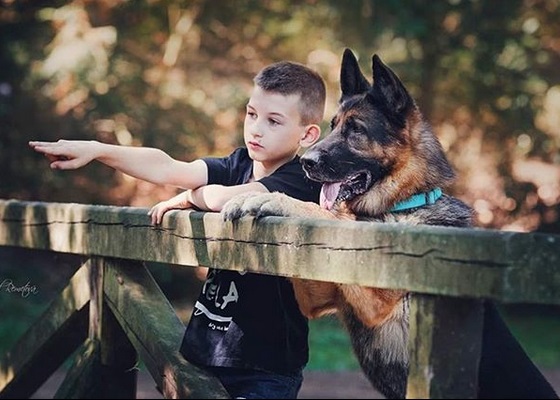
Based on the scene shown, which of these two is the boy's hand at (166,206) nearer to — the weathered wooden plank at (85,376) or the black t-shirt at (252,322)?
the black t-shirt at (252,322)

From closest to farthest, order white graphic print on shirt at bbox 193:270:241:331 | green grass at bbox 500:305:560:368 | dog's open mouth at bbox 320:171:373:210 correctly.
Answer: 1. white graphic print on shirt at bbox 193:270:241:331
2. dog's open mouth at bbox 320:171:373:210
3. green grass at bbox 500:305:560:368

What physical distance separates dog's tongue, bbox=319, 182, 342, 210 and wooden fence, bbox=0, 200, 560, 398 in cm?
70

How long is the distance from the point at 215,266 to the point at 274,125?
81cm

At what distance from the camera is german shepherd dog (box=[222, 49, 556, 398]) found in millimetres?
3553

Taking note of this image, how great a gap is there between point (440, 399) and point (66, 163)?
5.81 ft

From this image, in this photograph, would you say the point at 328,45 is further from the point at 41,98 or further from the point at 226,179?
the point at 226,179

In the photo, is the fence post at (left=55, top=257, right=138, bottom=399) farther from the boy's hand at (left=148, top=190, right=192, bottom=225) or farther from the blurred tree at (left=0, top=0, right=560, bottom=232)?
the blurred tree at (left=0, top=0, right=560, bottom=232)

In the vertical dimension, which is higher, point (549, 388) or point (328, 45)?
point (328, 45)

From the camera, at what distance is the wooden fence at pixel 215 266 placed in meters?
2.22

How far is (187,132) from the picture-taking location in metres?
12.5

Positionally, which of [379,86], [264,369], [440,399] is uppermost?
[379,86]

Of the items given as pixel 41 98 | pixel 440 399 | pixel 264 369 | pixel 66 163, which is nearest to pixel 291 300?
pixel 264 369

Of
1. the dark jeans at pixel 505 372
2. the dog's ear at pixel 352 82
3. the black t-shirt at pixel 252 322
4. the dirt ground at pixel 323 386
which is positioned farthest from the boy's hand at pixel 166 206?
the dirt ground at pixel 323 386

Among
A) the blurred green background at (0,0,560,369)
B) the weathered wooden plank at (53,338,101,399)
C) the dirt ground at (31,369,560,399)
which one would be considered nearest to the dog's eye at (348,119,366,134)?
the weathered wooden plank at (53,338,101,399)
